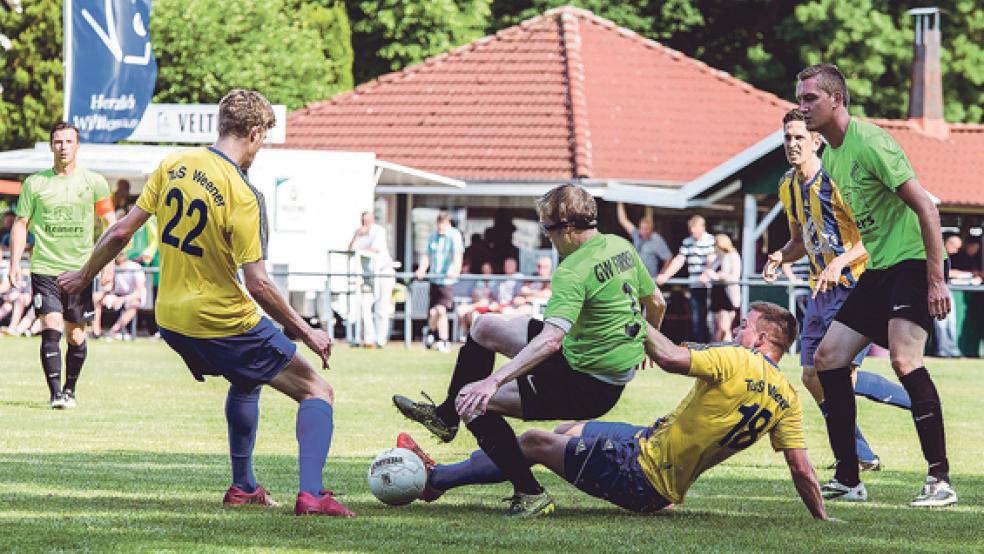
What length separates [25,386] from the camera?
16516mm

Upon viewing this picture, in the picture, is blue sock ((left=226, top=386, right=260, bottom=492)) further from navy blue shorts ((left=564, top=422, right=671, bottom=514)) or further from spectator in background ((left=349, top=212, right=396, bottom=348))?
Answer: spectator in background ((left=349, top=212, right=396, bottom=348))

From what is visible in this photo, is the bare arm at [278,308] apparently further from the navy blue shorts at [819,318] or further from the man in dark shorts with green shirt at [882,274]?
the navy blue shorts at [819,318]

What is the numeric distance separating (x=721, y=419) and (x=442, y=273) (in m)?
17.9

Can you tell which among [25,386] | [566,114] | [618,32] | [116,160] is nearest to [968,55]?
[618,32]

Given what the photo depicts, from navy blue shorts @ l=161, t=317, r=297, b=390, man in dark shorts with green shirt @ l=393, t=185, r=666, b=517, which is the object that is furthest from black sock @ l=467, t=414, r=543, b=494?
navy blue shorts @ l=161, t=317, r=297, b=390

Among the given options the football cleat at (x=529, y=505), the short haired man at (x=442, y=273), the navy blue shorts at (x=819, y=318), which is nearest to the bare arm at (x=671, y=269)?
the short haired man at (x=442, y=273)

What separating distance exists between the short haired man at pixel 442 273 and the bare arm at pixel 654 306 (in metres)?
16.2

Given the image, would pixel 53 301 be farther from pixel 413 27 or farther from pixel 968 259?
pixel 413 27

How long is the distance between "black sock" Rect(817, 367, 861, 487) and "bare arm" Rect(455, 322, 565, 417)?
2218 mm

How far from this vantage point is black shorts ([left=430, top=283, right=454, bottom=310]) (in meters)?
25.5

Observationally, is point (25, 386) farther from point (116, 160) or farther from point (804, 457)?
point (116, 160)

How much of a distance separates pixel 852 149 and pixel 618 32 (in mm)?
28663

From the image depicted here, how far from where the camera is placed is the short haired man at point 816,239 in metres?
10.5

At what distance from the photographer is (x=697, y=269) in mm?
24969
